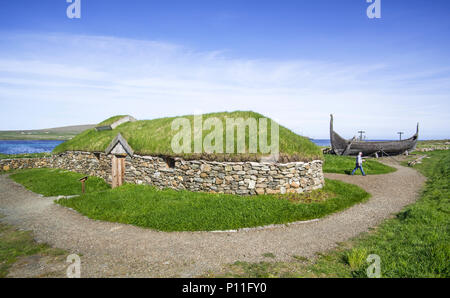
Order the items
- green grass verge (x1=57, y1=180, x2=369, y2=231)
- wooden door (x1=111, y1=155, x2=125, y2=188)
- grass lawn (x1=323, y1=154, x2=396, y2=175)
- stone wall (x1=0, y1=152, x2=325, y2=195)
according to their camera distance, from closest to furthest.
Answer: green grass verge (x1=57, y1=180, x2=369, y2=231), stone wall (x1=0, y1=152, x2=325, y2=195), wooden door (x1=111, y1=155, x2=125, y2=188), grass lawn (x1=323, y1=154, x2=396, y2=175)

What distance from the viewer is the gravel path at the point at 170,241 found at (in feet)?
17.9

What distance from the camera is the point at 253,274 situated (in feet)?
16.4

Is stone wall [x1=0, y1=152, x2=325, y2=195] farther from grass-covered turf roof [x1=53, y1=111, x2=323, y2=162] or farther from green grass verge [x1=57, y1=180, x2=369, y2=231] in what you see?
green grass verge [x1=57, y1=180, x2=369, y2=231]

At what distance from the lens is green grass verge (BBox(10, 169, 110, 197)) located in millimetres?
13781

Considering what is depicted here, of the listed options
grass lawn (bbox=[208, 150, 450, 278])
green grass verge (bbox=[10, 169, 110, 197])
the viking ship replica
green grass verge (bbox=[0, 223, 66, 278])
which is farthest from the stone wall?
the viking ship replica

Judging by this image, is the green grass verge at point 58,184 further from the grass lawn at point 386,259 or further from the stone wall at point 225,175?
the grass lawn at point 386,259

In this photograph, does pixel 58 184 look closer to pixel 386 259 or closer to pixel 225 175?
pixel 225 175

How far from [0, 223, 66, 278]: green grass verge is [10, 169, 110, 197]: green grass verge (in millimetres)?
6385

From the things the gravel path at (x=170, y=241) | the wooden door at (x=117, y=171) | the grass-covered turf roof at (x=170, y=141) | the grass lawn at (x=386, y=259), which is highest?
the grass-covered turf roof at (x=170, y=141)

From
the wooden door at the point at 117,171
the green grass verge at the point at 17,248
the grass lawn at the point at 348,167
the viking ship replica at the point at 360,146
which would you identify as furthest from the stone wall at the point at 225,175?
the viking ship replica at the point at 360,146

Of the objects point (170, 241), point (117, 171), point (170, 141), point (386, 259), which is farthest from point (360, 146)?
point (170, 241)

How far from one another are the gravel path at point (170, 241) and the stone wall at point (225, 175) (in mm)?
2648
